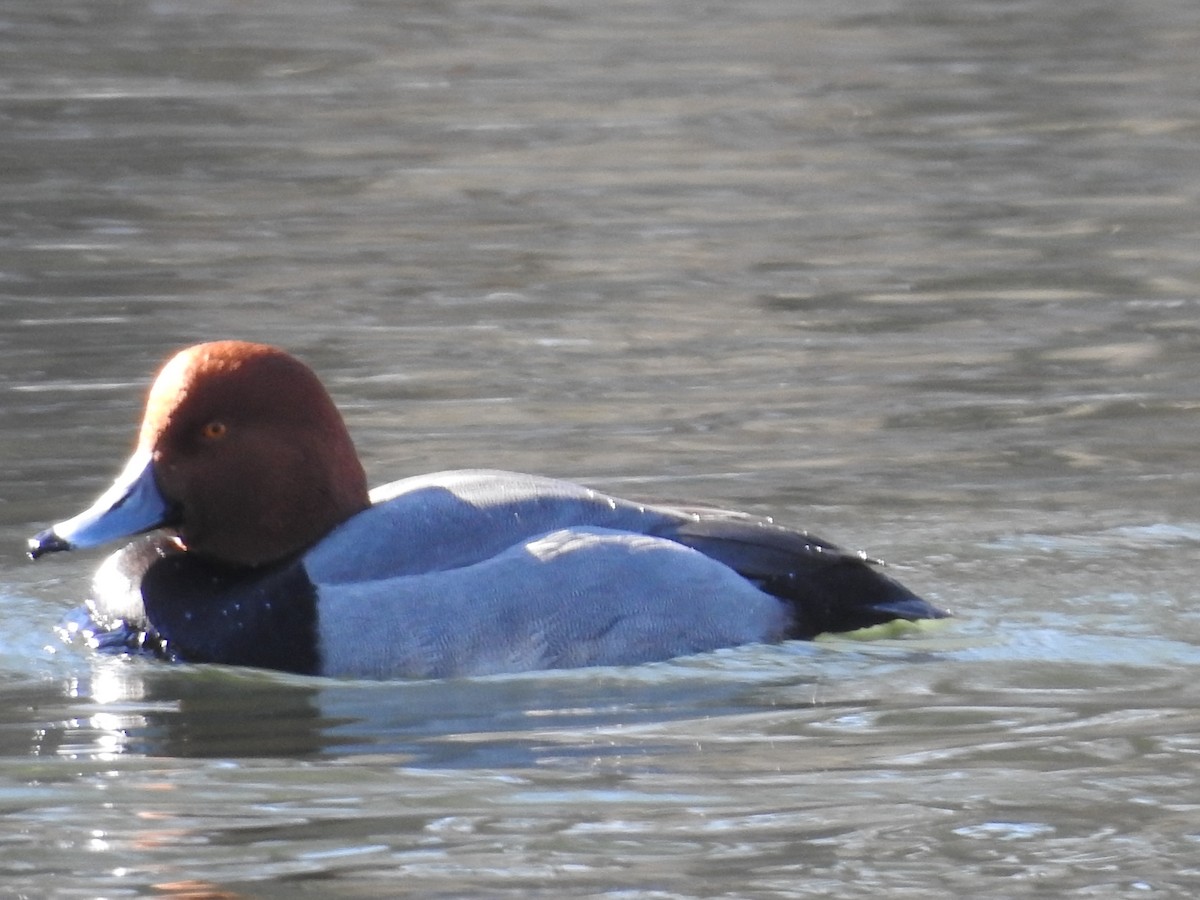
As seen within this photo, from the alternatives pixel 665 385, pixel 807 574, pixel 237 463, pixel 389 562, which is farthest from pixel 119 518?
pixel 665 385

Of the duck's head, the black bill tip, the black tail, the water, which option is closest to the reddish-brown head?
the duck's head

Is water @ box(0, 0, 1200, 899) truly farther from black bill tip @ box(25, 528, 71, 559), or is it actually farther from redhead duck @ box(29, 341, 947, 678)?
black bill tip @ box(25, 528, 71, 559)

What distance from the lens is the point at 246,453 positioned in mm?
6859

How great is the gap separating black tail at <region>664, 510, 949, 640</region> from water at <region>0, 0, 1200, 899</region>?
0.41 feet

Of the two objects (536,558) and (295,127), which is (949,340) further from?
(295,127)

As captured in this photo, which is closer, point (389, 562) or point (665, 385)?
point (389, 562)

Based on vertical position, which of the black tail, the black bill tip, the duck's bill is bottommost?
the black tail

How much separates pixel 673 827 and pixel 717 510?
1861mm

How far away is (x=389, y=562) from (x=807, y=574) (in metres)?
1.14

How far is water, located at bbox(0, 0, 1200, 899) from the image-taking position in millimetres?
5406

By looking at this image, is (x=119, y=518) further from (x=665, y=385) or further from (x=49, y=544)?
(x=665, y=385)

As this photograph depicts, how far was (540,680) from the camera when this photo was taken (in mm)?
6590

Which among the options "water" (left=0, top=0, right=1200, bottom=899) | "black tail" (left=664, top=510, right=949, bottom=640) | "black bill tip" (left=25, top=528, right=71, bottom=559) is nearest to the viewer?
"water" (left=0, top=0, right=1200, bottom=899)

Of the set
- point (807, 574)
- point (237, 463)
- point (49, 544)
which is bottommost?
point (807, 574)
